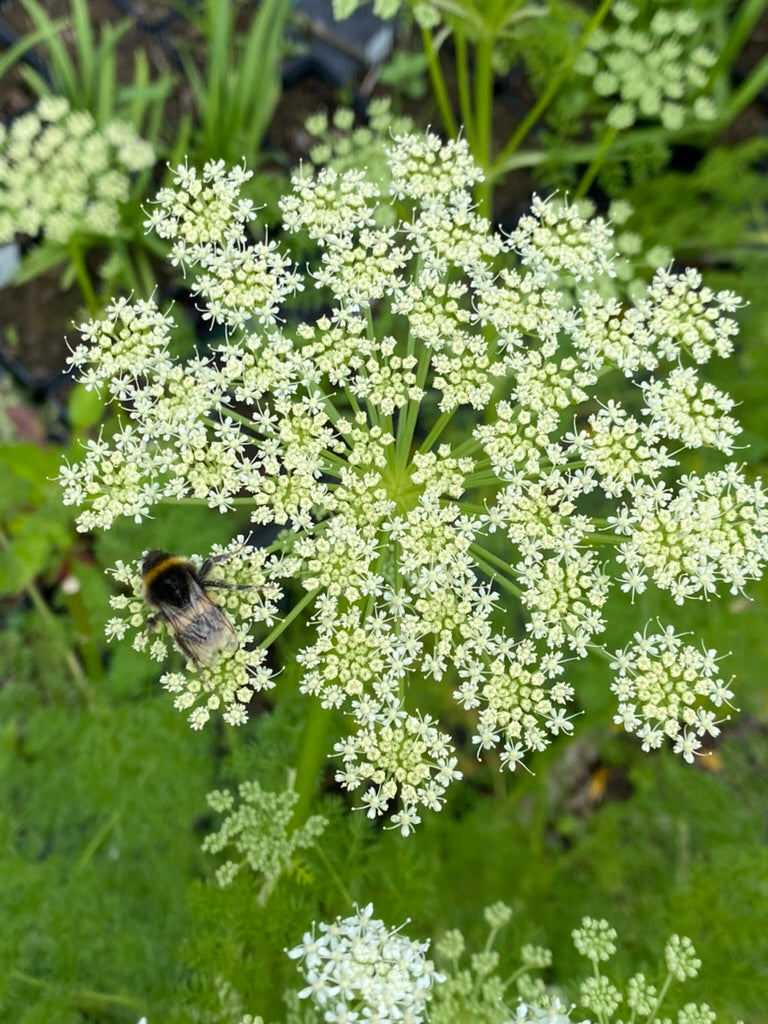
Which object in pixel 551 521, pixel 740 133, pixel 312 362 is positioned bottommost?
pixel 551 521

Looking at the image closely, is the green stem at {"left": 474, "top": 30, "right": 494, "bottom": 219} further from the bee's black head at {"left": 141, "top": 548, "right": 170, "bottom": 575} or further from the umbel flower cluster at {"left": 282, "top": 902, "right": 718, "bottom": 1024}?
the umbel flower cluster at {"left": 282, "top": 902, "right": 718, "bottom": 1024}

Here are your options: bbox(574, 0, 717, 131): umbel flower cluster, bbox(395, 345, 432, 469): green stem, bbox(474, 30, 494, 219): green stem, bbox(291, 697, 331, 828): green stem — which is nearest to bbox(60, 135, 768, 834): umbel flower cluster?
bbox(395, 345, 432, 469): green stem

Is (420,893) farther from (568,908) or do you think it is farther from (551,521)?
(551,521)

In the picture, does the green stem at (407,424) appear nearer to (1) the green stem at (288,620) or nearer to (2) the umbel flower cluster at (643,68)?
(1) the green stem at (288,620)

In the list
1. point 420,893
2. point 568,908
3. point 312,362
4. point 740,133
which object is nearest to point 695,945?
point 568,908

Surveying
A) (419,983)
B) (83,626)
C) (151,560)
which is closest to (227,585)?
(151,560)

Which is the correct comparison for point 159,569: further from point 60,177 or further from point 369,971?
point 60,177
